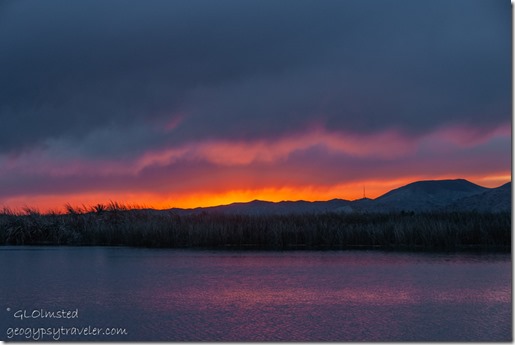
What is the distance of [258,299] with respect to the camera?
28.8 ft

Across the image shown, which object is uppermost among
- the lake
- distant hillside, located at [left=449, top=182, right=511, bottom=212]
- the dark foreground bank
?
distant hillside, located at [left=449, top=182, right=511, bottom=212]

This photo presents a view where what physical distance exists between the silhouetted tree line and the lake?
12.0ft

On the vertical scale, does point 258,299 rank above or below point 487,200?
below

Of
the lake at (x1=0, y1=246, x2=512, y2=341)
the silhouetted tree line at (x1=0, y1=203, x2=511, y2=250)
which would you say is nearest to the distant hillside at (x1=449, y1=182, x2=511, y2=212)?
the silhouetted tree line at (x1=0, y1=203, x2=511, y2=250)

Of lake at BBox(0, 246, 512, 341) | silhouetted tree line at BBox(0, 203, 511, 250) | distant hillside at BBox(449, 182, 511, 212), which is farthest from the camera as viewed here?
distant hillside at BBox(449, 182, 511, 212)

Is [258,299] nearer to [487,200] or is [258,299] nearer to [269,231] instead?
[269,231]

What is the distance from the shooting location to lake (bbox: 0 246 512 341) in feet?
23.1

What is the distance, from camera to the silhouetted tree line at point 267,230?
1734cm

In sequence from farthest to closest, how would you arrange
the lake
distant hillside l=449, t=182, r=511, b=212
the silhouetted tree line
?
distant hillside l=449, t=182, r=511, b=212, the silhouetted tree line, the lake

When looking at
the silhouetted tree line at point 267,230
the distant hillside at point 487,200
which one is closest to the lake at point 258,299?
the silhouetted tree line at point 267,230

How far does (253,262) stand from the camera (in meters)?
13.2

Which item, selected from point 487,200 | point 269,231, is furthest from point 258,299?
point 487,200

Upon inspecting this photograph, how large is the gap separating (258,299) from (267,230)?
A: 9559 millimetres

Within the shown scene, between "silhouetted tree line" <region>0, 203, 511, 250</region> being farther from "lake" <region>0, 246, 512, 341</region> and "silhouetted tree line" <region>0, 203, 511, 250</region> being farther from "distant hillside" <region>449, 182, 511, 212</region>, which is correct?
"distant hillside" <region>449, 182, 511, 212</region>
